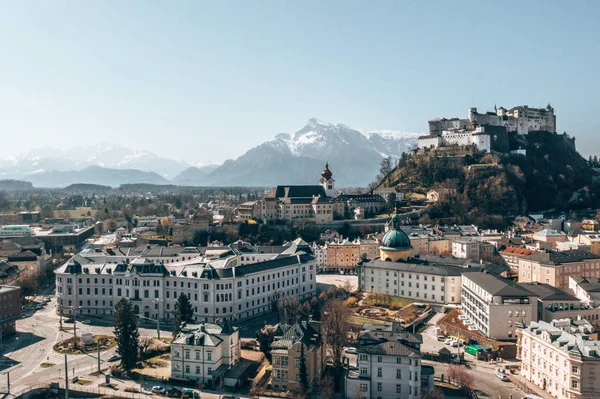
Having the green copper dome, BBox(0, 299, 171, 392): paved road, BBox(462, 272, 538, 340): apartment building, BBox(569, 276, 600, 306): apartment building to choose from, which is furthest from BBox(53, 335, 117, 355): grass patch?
BBox(569, 276, 600, 306): apartment building

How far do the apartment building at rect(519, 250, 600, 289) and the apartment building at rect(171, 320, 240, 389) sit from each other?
36702 millimetres

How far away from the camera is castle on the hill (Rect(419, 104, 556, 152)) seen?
116 metres

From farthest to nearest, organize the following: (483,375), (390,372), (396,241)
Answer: (396,241)
(483,375)
(390,372)

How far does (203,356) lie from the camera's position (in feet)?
125

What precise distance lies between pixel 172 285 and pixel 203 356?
54.8ft

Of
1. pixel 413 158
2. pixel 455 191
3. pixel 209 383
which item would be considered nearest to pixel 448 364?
pixel 209 383

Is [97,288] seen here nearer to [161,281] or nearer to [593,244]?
[161,281]

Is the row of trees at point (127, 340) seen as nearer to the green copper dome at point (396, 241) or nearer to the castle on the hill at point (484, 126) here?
the green copper dome at point (396, 241)

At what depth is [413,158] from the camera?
117 meters

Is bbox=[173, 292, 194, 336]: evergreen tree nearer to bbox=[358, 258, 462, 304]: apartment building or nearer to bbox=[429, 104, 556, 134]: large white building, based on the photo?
bbox=[358, 258, 462, 304]: apartment building

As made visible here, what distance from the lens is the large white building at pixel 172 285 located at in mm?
52250

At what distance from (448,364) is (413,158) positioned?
3180 inches

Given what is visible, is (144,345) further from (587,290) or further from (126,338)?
(587,290)

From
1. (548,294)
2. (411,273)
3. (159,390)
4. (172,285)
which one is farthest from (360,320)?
(159,390)
